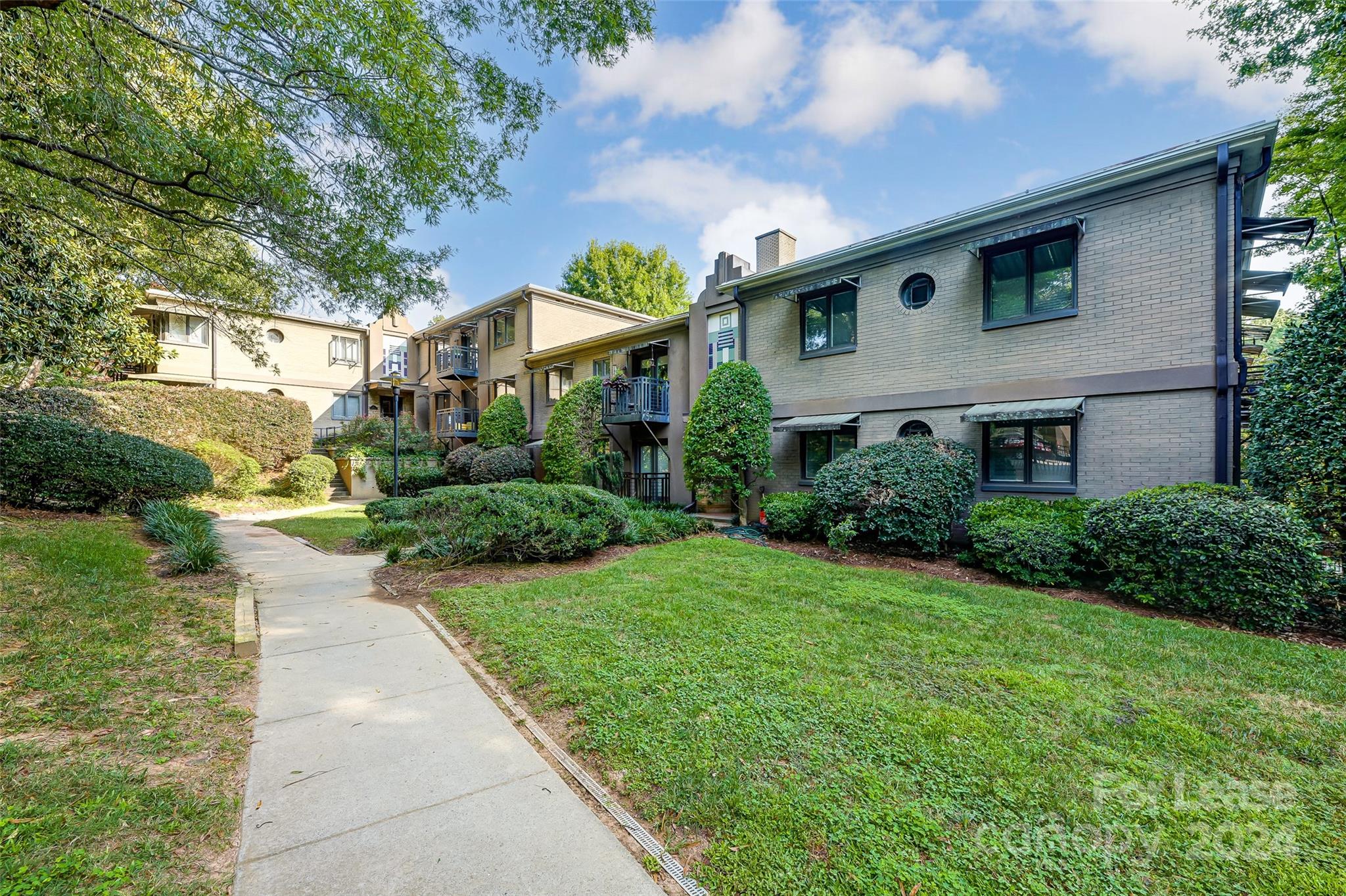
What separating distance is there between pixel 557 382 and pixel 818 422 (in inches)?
431

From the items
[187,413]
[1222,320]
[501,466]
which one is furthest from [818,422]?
[187,413]

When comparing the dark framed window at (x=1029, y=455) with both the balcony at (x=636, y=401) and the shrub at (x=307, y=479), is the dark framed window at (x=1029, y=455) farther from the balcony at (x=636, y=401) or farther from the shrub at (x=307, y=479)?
the shrub at (x=307, y=479)

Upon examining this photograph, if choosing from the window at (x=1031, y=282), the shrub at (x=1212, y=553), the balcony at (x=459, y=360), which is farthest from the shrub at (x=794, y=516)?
the balcony at (x=459, y=360)

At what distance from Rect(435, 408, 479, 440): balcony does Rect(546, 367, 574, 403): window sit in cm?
534

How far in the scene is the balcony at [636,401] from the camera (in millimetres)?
14289

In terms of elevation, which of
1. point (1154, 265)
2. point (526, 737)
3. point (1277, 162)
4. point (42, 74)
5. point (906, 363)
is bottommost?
point (526, 737)

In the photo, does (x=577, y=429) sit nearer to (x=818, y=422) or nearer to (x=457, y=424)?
(x=818, y=422)

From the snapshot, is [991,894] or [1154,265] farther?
[1154,265]

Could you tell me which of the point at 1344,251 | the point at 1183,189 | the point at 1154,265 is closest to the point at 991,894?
the point at 1154,265

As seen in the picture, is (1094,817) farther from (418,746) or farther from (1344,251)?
(1344,251)

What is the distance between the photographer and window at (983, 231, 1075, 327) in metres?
8.50

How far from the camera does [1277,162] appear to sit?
36.0 ft

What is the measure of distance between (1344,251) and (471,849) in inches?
779

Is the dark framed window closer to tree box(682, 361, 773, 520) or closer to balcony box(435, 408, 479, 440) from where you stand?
tree box(682, 361, 773, 520)
